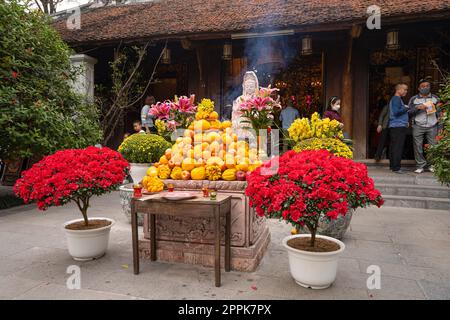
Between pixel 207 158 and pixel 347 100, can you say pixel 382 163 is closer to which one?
pixel 347 100

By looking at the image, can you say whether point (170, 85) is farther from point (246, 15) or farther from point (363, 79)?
point (363, 79)

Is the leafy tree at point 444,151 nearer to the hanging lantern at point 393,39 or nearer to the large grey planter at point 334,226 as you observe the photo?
the large grey planter at point 334,226

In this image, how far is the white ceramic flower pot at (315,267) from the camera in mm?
3039

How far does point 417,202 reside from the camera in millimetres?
6793

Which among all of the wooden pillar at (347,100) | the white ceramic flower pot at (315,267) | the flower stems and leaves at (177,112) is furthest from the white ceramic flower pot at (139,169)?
the wooden pillar at (347,100)

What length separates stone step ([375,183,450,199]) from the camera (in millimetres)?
6926

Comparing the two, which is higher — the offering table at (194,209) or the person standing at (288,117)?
the person standing at (288,117)

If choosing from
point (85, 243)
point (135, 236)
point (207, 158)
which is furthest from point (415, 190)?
point (85, 243)

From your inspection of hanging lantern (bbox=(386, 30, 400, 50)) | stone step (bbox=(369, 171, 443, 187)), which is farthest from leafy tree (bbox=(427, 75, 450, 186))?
hanging lantern (bbox=(386, 30, 400, 50))

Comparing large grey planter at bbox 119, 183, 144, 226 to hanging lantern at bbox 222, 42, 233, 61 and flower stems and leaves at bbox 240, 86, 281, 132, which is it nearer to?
flower stems and leaves at bbox 240, 86, 281, 132

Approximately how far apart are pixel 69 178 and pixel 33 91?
12.8 ft

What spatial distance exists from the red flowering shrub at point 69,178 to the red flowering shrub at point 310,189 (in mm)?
1778

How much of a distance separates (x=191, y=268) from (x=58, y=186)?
5.63ft

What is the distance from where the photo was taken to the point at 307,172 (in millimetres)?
2928
